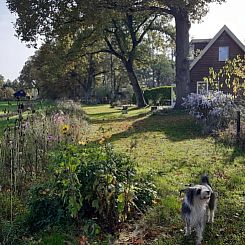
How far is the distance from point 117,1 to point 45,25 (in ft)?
16.9

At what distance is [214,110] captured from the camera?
13156 mm

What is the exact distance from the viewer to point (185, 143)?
11.5 meters

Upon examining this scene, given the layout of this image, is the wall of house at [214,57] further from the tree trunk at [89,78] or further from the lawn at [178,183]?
the tree trunk at [89,78]

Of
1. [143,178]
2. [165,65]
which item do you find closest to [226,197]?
[143,178]

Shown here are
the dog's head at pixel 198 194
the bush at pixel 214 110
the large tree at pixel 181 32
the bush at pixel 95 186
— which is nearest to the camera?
the dog's head at pixel 198 194

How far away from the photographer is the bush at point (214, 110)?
1259cm

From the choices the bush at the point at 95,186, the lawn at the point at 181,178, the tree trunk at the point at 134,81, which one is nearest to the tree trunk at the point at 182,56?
the lawn at the point at 181,178

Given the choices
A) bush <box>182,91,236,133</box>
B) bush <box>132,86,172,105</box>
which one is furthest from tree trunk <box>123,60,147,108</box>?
bush <box>182,91,236,133</box>

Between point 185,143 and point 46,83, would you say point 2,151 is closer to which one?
point 185,143

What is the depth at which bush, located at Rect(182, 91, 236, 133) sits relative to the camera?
1259 cm

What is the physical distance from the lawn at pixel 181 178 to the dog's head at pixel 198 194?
0.54 metres

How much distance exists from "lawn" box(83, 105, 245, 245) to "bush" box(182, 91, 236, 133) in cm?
65

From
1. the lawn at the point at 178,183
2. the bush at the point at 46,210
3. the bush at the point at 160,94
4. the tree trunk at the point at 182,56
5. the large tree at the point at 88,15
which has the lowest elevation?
the lawn at the point at 178,183

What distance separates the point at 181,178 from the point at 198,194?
299 cm
